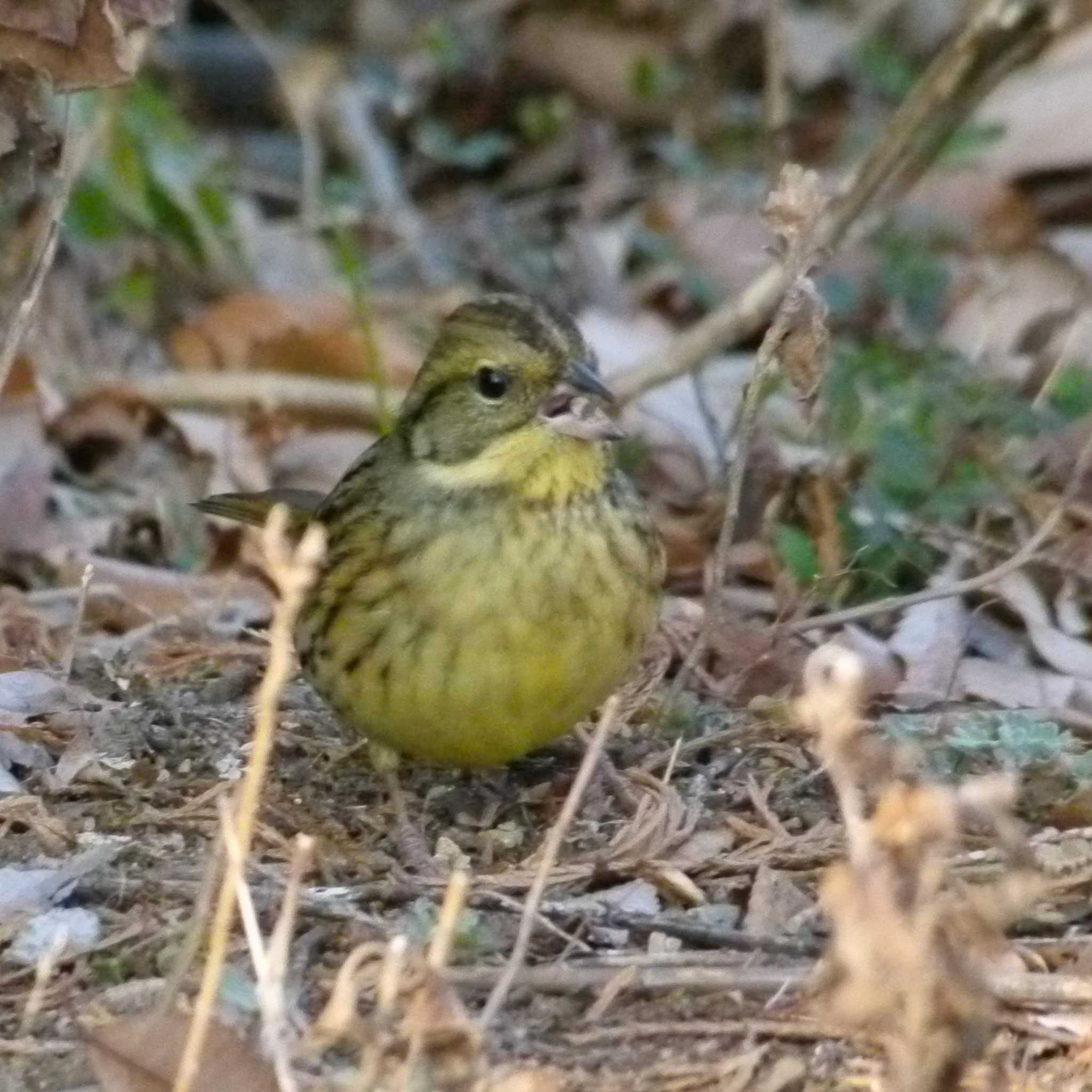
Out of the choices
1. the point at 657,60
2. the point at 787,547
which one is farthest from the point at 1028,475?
the point at 657,60

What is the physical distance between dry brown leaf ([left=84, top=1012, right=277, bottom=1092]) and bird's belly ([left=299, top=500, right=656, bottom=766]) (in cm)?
95

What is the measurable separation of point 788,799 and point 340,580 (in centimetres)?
83

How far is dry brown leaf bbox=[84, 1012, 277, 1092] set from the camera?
9.46 feet

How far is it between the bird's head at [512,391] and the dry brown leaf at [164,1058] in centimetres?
123

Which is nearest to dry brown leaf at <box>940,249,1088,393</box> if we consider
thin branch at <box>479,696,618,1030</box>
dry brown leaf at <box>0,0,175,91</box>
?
dry brown leaf at <box>0,0,175,91</box>

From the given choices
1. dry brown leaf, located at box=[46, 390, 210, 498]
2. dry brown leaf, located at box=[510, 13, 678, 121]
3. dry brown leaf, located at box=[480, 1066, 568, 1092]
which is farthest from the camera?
dry brown leaf, located at box=[510, 13, 678, 121]

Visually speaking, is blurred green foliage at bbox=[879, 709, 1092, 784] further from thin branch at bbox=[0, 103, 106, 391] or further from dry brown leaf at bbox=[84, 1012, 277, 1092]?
thin branch at bbox=[0, 103, 106, 391]

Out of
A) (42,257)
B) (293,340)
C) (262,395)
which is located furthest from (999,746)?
(293,340)

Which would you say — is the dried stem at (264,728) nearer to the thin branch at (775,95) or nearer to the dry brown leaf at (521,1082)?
the dry brown leaf at (521,1082)

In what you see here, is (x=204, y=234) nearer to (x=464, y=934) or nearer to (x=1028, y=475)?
(x=1028, y=475)

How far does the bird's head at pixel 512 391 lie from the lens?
385 centimetres

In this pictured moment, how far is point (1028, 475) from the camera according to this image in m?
5.34

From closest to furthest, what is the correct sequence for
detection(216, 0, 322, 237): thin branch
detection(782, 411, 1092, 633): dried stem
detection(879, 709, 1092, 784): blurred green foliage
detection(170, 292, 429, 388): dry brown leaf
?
detection(879, 709, 1092, 784): blurred green foliage, detection(782, 411, 1092, 633): dried stem, detection(170, 292, 429, 388): dry brown leaf, detection(216, 0, 322, 237): thin branch

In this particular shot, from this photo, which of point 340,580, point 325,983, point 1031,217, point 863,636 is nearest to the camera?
point 325,983
